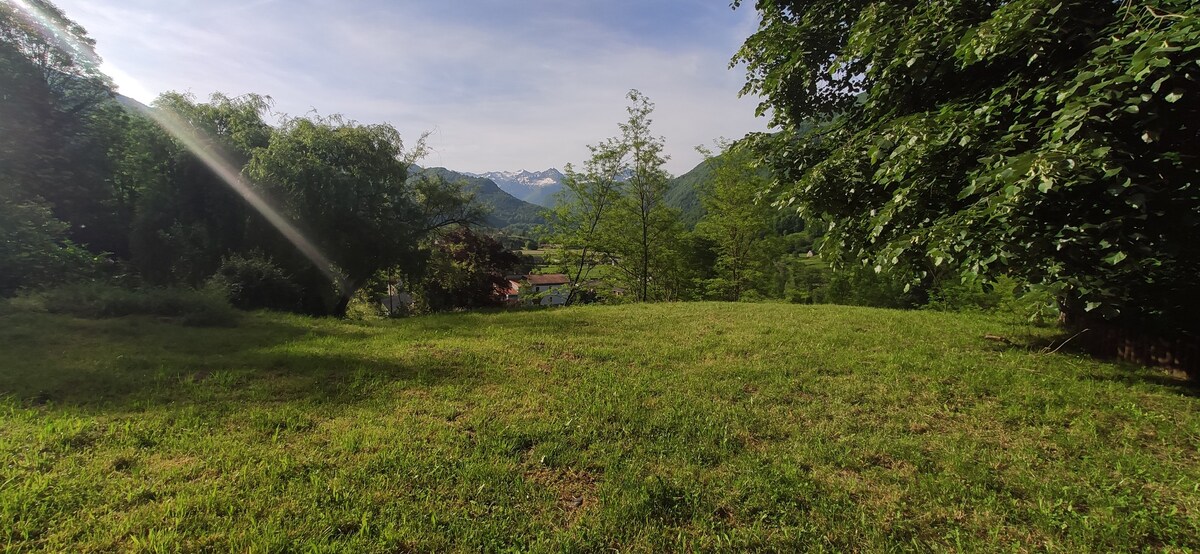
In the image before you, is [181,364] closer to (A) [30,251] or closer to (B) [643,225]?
(A) [30,251]

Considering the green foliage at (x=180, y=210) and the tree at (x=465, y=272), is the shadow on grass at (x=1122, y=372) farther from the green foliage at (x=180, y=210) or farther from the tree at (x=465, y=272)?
the green foliage at (x=180, y=210)

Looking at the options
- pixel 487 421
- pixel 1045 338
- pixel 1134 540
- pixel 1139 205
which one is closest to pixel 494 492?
pixel 487 421

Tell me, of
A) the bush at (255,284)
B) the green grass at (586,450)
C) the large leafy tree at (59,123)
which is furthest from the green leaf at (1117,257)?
the large leafy tree at (59,123)

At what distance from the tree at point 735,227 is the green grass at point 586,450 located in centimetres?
1426

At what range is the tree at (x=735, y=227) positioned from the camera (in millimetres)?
19875

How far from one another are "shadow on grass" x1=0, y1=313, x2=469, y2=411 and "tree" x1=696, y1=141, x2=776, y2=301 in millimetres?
16263

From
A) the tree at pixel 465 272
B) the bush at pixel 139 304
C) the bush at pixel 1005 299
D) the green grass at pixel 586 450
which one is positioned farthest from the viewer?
the tree at pixel 465 272

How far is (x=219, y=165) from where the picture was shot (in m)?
14.4

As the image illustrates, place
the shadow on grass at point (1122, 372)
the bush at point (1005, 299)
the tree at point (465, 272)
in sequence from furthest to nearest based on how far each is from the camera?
the tree at point (465, 272) < the shadow on grass at point (1122, 372) < the bush at point (1005, 299)

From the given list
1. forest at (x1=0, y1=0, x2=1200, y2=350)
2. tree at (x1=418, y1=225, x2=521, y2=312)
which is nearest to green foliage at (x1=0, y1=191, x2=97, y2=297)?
forest at (x1=0, y1=0, x2=1200, y2=350)

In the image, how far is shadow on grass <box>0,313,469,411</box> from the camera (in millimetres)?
4375

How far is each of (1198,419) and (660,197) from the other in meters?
17.0

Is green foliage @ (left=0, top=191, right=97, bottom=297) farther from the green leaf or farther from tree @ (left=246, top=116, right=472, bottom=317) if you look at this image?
the green leaf

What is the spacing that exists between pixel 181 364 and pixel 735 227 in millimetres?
18881
